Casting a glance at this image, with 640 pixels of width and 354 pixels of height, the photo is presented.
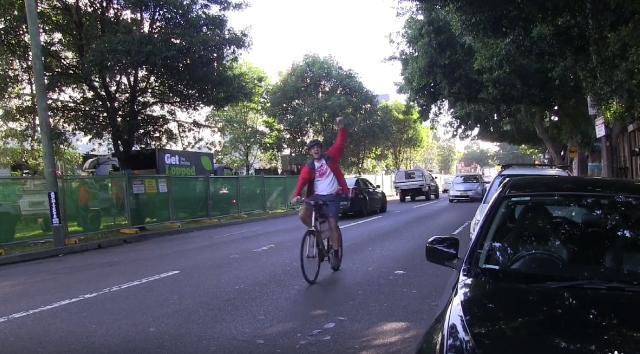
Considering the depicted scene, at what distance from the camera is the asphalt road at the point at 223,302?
17.5ft

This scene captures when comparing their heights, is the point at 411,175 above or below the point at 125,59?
below

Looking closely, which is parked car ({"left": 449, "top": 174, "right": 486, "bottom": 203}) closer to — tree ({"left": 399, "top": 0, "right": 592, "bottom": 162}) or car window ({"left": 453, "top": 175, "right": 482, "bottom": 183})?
car window ({"left": 453, "top": 175, "right": 482, "bottom": 183})

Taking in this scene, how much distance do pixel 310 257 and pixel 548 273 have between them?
16.0 feet

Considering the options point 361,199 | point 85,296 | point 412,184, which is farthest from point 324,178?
point 412,184

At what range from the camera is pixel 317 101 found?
3816 centimetres

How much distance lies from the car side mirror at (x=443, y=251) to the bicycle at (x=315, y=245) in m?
3.74

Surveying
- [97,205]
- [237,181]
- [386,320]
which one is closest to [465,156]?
[237,181]

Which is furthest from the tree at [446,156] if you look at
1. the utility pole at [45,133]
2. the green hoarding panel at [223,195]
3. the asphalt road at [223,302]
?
the asphalt road at [223,302]

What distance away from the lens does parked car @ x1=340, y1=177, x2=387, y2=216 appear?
2018cm

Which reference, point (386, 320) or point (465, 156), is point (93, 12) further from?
point (465, 156)

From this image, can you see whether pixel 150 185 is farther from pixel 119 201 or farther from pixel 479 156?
pixel 479 156

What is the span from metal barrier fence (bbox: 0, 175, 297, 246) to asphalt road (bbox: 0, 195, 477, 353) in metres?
2.54

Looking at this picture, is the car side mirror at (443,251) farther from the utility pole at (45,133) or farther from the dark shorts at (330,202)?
the utility pole at (45,133)

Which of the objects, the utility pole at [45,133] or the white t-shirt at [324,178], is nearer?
the white t-shirt at [324,178]
